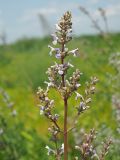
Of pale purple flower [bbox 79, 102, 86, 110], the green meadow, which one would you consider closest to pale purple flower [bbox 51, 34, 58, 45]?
the green meadow

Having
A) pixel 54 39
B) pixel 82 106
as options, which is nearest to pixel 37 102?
pixel 82 106

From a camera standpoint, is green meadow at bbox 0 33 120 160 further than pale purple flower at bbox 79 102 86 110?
Yes

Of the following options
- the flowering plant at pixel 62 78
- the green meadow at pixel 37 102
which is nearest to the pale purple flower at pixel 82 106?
the flowering plant at pixel 62 78

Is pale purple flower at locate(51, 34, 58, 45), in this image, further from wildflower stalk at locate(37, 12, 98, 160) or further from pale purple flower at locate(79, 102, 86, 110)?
pale purple flower at locate(79, 102, 86, 110)

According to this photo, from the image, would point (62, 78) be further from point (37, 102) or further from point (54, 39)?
point (37, 102)

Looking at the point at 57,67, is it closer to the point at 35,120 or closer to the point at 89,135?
the point at 89,135

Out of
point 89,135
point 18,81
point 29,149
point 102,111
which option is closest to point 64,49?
point 89,135

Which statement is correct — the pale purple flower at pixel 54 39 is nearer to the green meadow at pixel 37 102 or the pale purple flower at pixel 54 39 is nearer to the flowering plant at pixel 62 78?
the flowering plant at pixel 62 78

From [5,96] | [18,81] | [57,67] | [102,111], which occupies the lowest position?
[57,67]

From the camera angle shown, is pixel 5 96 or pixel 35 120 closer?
pixel 5 96

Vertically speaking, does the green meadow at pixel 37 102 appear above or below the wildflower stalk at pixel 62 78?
above

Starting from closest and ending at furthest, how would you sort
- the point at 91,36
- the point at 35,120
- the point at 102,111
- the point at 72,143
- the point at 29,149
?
the point at 29,149
the point at 72,143
the point at 102,111
the point at 35,120
the point at 91,36
